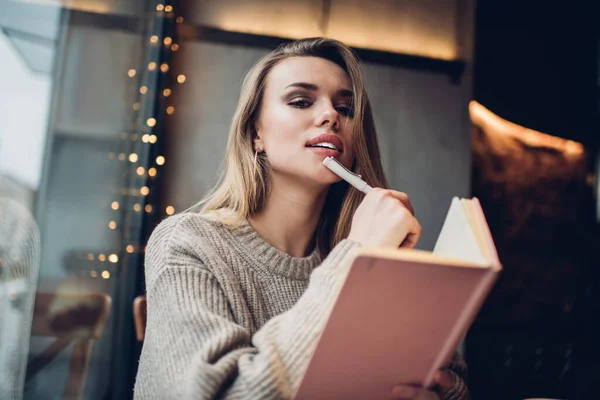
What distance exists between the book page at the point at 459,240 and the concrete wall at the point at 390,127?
1862 millimetres

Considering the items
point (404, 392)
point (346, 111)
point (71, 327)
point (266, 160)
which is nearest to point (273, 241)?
point (266, 160)

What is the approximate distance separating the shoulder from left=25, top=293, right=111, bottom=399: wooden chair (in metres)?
1.05

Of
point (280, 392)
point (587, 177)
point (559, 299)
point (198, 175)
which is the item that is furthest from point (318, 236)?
point (587, 177)

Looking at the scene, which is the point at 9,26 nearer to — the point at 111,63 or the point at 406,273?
the point at 111,63

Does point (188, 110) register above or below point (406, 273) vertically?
above

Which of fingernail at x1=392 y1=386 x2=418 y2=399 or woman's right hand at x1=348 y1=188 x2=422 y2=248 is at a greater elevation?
woman's right hand at x1=348 y1=188 x2=422 y2=248

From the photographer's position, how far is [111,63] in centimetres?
221

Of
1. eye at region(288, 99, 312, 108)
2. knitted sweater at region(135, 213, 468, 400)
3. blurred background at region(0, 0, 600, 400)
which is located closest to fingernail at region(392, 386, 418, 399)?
knitted sweater at region(135, 213, 468, 400)

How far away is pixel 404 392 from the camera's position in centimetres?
64

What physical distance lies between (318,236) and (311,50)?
1.43 feet

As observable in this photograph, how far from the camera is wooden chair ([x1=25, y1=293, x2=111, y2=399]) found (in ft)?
5.81

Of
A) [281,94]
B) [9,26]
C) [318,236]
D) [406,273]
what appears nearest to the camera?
[406,273]

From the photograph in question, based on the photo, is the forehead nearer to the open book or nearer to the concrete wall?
the open book

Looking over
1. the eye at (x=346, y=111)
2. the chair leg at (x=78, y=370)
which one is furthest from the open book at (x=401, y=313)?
the chair leg at (x=78, y=370)
